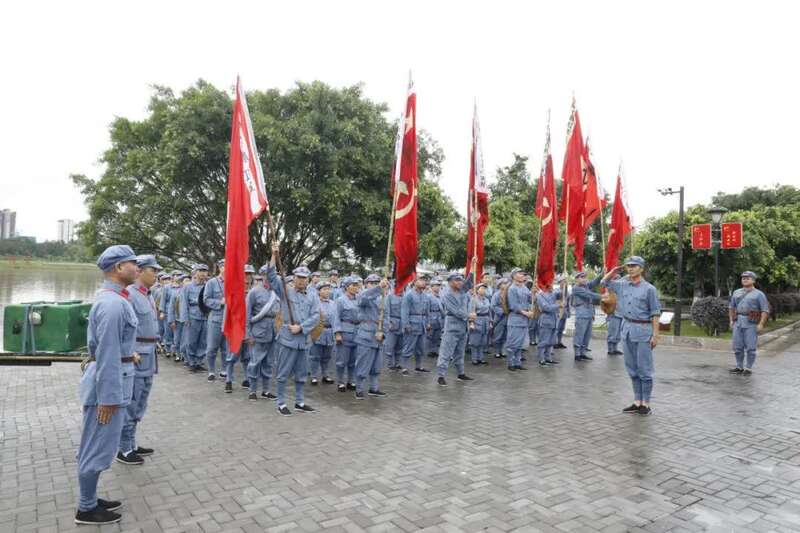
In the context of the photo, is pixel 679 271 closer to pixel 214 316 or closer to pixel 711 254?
pixel 711 254

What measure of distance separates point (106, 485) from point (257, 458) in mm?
1328

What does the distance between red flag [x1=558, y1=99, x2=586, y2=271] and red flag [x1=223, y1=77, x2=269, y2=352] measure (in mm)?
6982

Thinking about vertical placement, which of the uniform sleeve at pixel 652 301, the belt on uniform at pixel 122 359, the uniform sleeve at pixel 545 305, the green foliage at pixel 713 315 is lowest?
the green foliage at pixel 713 315

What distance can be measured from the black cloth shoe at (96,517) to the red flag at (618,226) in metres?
10.8

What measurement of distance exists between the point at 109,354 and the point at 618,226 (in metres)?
11.5

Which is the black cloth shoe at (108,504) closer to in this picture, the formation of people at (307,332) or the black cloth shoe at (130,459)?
the formation of people at (307,332)

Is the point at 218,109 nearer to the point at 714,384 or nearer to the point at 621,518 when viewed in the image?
Answer: the point at 714,384

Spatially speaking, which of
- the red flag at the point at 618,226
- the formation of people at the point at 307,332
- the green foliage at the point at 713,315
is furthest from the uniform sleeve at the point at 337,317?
the green foliage at the point at 713,315

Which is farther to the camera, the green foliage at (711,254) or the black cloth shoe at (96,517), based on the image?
the green foliage at (711,254)

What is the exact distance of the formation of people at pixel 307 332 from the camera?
4047mm

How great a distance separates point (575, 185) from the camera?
11.1 m

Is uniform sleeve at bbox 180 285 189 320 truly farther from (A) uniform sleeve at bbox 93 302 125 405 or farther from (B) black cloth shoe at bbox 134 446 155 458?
(A) uniform sleeve at bbox 93 302 125 405

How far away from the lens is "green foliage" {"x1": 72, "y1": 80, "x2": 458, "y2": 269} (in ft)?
61.5

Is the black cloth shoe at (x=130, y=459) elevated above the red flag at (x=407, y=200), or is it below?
below
